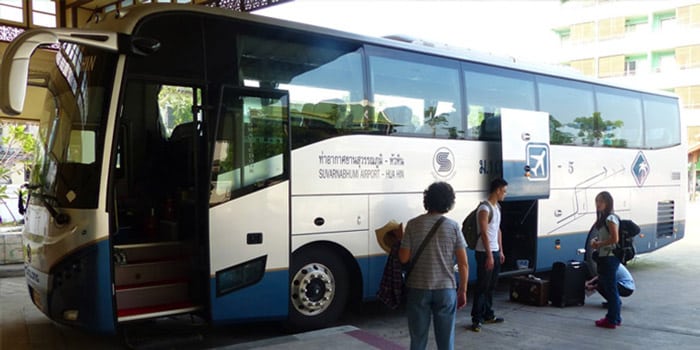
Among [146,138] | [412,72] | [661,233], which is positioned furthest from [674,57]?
[146,138]

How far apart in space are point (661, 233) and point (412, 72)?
7.38 m

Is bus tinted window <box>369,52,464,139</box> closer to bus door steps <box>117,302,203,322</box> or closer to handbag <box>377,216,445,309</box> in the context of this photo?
handbag <box>377,216,445,309</box>

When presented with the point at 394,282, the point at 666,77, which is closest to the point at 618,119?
the point at 394,282

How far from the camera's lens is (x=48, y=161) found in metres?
5.34

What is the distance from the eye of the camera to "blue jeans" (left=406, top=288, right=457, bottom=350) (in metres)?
4.12

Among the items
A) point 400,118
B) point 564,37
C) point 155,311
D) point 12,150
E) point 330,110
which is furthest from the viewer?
point 564,37

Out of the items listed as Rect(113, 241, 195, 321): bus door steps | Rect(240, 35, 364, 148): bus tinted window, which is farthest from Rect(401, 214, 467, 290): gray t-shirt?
Rect(113, 241, 195, 321): bus door steps

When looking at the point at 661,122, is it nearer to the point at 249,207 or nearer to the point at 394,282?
the point at 394,282

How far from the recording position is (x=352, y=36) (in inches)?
257

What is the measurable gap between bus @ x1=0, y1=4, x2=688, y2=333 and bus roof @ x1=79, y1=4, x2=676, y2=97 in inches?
1.0

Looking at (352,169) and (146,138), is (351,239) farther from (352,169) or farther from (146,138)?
(146,138)

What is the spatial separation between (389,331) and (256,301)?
1.71 meters

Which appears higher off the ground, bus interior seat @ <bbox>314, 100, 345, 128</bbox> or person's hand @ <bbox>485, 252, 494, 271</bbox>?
bus interior seat @ <bbox>314, 100, 345, 128</bbox>

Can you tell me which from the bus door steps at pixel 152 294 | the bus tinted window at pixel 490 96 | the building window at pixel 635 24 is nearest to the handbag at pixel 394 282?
the bus door steps at pixel 152 294
